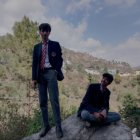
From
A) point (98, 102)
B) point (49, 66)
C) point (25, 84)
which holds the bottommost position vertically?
point (98, 102)

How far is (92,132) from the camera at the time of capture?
6.49 metres

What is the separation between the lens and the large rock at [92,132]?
6309mm

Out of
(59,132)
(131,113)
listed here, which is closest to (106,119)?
(59,132)

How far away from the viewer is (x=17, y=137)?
913 centimetres

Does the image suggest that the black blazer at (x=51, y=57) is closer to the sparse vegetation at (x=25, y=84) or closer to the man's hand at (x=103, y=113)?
the man's hand at (x=103, y=113)

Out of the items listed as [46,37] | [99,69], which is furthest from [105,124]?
[99,69]

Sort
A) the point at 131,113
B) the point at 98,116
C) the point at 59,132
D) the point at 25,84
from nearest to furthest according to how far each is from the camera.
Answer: the point at 98,116 → the point at 59,132 → the point at 131,113 → the point at 25,84

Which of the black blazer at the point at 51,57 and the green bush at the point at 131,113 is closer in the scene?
the black blazer at the point at 51,57

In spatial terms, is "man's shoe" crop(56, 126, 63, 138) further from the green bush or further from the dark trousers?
the green bush

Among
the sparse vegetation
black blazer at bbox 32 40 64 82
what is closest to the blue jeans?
black blazer at bbox 32 40 64 82

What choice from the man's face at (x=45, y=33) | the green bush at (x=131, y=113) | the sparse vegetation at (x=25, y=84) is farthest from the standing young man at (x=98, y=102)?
the green bush at (x=131, y=113)

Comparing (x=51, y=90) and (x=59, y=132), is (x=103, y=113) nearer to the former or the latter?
(x=59, y=132)

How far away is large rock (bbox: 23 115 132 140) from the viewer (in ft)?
20.7

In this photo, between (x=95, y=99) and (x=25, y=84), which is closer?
(x=95, y=99)
